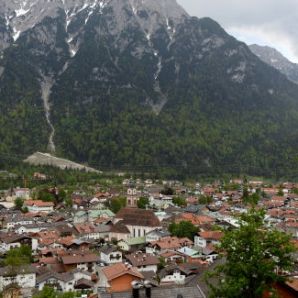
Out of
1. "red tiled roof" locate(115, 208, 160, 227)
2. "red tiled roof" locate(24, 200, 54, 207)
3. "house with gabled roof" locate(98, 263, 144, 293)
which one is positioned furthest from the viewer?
"red tiled roof" locate(24, 200, 54, 207)

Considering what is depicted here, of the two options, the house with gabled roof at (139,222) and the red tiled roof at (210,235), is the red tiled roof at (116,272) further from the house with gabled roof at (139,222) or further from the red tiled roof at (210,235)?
the house with gabled roof at (139,222)

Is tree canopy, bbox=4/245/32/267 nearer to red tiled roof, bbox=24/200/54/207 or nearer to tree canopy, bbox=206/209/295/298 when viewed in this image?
tree canopy, bbox=206/209/295/298

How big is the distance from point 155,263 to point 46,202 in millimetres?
49528

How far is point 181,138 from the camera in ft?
653

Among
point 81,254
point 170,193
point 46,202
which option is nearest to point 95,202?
point 46,202

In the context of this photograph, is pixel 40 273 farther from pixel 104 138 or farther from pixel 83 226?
pixel 104 138

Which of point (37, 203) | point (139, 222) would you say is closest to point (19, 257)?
point (139, 222)

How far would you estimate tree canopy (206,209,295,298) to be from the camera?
15.6 m

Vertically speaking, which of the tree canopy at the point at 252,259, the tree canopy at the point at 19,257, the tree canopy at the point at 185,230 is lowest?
the tree canopy at the point at 19,257

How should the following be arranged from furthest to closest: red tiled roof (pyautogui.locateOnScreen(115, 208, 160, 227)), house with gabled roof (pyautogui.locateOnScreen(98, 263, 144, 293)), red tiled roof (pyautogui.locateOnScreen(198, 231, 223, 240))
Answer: red tiled roof (pyautogui.locateOnScreen(115, 208, 160, 227)), red tiled roof (pyautogui.locateOnScreen(198, 231, 223, 240)), house with gabled roof (pyautogui.locateOnScreen(98, 263, 144, 293))

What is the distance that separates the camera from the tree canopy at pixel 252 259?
1560cm

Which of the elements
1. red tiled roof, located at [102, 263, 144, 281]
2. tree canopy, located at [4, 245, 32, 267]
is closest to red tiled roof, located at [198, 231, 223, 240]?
red tiled roof, located at [102, 263, 144, 281]

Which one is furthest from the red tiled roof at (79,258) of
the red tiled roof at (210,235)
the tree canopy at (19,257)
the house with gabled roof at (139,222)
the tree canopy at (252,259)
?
the tree canopy at (252,259)

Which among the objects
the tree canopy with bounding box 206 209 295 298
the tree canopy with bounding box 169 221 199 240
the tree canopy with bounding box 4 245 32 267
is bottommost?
the tree canopy with bounding box 4 245 32 267
